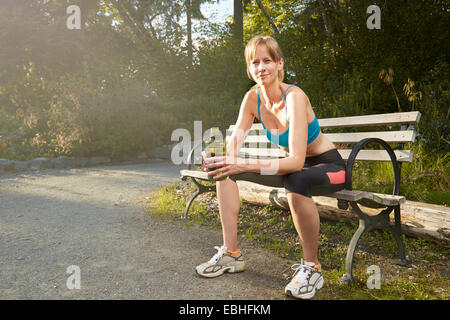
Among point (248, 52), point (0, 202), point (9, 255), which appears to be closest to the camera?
point (248, 52)

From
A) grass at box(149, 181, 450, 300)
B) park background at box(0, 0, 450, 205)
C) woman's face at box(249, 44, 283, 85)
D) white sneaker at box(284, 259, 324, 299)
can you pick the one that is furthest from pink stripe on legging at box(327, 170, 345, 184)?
park background at box(0, 0, 450, 205)

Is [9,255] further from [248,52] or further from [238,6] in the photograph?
[238,6]

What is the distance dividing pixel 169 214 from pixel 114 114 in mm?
5564

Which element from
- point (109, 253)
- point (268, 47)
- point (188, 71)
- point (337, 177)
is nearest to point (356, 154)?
point (337, 177)

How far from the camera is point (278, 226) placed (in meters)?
3.44

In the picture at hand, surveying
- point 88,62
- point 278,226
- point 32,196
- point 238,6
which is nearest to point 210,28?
point 238,6

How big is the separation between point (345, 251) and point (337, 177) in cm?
85

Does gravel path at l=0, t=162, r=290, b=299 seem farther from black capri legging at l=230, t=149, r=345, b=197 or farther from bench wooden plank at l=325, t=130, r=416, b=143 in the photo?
bench wooden plank at l=325, t=130, r=416, b=143

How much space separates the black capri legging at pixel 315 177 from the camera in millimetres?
2125

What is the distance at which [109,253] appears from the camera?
2.86m

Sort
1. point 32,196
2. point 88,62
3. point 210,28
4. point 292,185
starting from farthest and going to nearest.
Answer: point 210,28
point 88,62
point 32,196
point 292,185

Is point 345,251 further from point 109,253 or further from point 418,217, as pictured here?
point 109,253

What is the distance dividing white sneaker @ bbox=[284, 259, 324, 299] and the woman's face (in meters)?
1.25

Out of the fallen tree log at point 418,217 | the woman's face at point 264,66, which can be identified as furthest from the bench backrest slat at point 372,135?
the woman's face at point 264,66
